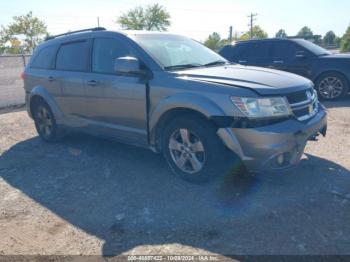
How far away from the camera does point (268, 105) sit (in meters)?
3.57

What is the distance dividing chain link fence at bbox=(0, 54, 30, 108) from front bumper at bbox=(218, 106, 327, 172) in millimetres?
9278

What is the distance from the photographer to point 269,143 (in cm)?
354

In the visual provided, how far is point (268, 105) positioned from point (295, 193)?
3.40 ft

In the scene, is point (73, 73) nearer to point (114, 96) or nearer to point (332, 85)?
point (114, 96)

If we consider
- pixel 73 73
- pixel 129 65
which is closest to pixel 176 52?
pixel 129 65

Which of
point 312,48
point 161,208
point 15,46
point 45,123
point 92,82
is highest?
point 15,46

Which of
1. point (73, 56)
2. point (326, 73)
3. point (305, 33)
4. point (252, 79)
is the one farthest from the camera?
point (305, 33)

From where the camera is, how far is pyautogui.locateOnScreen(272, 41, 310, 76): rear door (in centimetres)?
929

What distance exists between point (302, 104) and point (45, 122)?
14.2 ft

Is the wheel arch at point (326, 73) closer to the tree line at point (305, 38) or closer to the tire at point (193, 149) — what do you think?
the tree line at point (305, 38)

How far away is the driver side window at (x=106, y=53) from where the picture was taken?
4691 mm

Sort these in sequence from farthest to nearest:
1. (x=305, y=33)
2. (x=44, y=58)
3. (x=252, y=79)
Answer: (x=305, y=33)
(x=44, y=58)
(x=252, y=79)

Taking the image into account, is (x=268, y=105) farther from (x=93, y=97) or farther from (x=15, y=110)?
(x=15, y=110)

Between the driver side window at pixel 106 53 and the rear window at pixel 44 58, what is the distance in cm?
121
